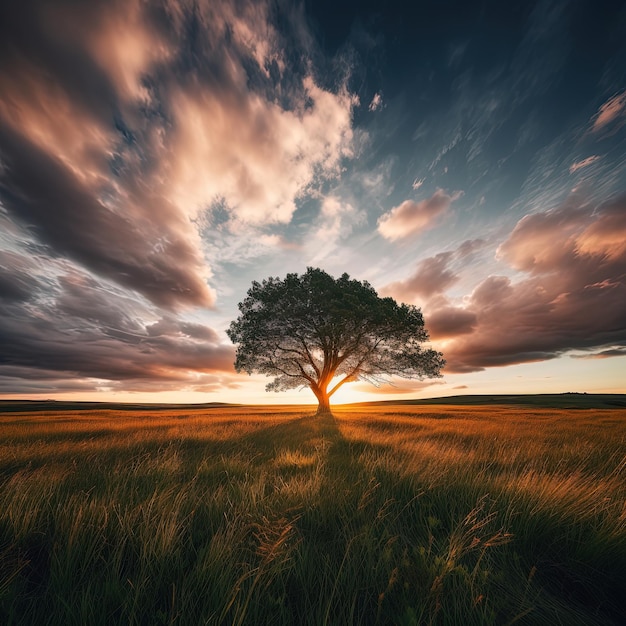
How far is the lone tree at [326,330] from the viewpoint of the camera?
69.1 ft

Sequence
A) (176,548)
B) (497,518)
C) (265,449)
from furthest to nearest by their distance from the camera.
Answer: (265,449)
(497,518)
(176,548)

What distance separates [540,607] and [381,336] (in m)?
21.5

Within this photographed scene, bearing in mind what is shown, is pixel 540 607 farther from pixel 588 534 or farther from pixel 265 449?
pixel 265 449

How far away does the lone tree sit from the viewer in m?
21.0

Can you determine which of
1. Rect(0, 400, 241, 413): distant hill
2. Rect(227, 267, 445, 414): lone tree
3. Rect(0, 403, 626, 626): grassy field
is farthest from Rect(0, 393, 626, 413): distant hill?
Rect(0, 403, 626, 626): grassy field

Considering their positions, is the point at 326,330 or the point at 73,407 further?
the point at 73,407

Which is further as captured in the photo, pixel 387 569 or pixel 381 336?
pixel 381 336

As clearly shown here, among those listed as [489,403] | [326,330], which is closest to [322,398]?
[326,330]

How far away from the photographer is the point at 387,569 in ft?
6.57

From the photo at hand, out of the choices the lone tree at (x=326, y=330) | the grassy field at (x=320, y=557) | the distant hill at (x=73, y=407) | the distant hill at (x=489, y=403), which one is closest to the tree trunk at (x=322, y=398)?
the lone tree at (x=326, y=330)

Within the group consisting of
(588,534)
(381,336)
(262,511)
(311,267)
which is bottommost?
(588,534)

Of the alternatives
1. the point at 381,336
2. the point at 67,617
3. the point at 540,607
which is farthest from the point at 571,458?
the point at 381,336

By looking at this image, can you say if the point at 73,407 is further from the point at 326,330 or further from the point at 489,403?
the point at 489,403

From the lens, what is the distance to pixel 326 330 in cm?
2125
